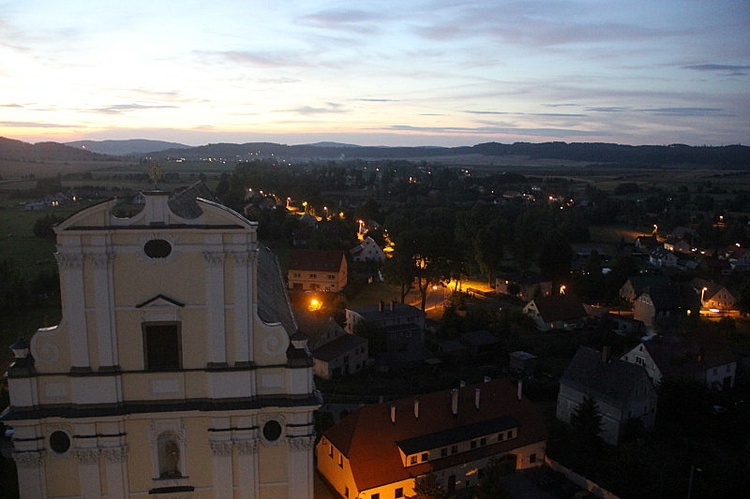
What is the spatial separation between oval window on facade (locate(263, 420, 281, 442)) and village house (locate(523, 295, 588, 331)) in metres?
35.0

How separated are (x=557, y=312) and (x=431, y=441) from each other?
27.2 metres

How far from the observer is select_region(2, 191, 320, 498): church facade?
43.2ft

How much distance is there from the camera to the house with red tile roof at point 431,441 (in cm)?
2058

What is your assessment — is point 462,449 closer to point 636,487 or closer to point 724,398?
point 636,487

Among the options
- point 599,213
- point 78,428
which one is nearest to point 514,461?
point 78,428

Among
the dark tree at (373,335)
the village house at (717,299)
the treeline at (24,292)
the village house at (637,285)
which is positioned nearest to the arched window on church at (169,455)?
the dark tree at (373,335)

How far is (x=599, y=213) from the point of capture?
105 meters

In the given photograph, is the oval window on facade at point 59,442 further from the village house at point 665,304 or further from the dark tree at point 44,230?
the dark tree at point 44,230

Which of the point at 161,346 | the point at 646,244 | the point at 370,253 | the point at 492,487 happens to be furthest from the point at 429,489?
the point at 646,244

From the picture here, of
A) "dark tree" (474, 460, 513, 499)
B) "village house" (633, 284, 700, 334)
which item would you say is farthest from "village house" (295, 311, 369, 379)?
"village house" (633, 284, 700, 334)

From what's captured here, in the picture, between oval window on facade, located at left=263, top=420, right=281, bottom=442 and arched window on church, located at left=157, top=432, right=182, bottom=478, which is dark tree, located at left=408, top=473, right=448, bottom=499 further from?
arched window on church, located at left=157, top=432, right=182, bottom=478

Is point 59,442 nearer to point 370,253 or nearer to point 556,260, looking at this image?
point 556,260

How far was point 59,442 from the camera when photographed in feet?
43.9

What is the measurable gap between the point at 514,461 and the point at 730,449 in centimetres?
1138
